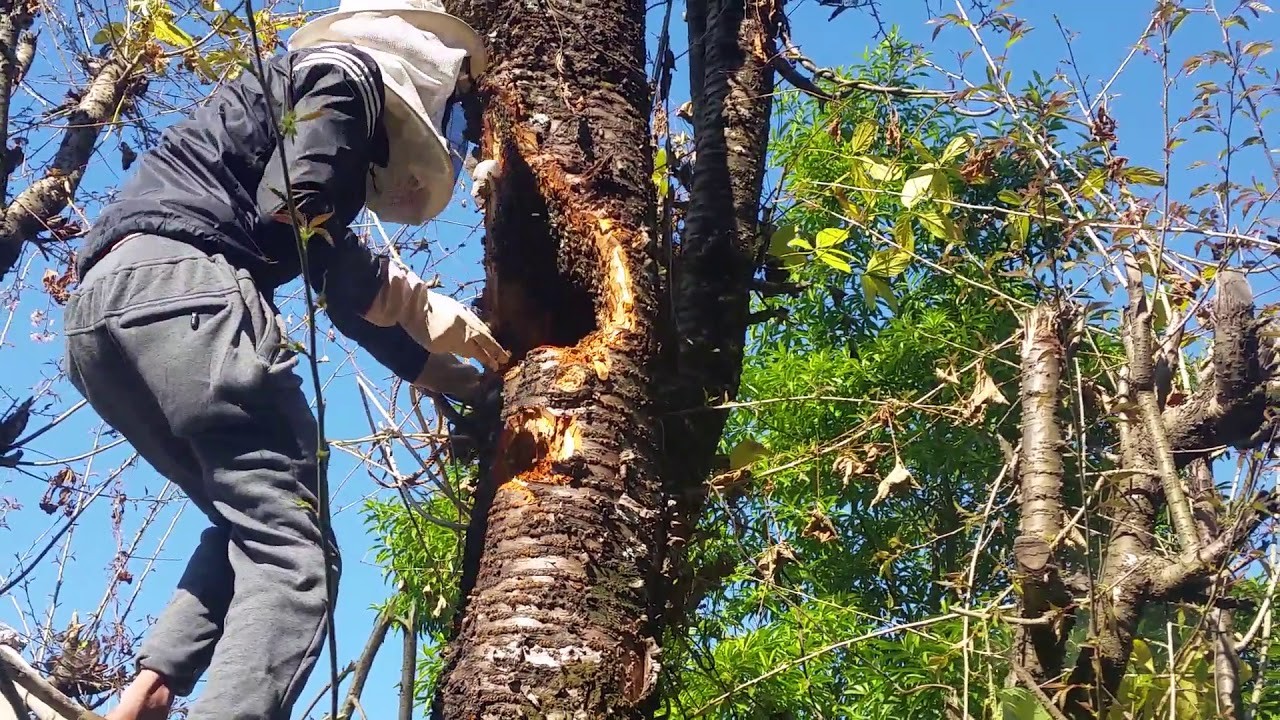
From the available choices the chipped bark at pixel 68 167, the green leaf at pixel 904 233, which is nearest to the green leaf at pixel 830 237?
the green leaf at pixel 904 233

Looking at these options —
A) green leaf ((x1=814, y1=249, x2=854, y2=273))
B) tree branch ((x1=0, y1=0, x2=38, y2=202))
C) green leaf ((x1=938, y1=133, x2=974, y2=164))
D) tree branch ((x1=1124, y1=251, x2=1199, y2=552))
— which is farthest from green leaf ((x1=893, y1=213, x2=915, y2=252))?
tree branch ((x1=0, y1=0, x2=38, y2=202))

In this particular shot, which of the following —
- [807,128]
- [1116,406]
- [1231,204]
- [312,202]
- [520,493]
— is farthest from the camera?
[807,128]

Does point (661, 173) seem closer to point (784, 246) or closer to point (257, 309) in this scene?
point (784, 246)

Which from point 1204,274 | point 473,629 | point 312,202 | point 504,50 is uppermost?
point 1204,274

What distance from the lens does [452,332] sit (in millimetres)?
2094

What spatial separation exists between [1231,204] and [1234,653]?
1.29 m

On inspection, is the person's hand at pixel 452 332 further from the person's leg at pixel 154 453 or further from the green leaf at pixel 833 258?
the green leaf at pixel 833 258

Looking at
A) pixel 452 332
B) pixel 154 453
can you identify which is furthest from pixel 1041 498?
pixel 154 453

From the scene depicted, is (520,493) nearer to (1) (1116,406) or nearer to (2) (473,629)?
(2) (473,629)

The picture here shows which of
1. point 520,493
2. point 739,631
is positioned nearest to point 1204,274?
point 520,493

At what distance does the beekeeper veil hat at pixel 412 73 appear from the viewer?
215 centimetres

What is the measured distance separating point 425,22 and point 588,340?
2.56ft

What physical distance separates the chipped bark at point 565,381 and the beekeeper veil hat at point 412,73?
0.27ft

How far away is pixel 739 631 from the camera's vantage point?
19.8ft
